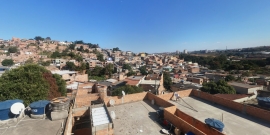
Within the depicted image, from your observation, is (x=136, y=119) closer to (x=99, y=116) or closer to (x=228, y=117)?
(x=99, y=116)

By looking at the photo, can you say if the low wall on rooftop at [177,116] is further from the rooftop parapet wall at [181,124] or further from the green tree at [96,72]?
the green tree at [96,72]

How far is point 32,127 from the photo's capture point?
28.8 ft

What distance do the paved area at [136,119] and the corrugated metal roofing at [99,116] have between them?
3.23 ft

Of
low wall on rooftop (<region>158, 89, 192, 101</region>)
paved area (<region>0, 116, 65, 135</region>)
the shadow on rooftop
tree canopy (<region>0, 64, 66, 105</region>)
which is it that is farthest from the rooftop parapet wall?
tree canopy (<region>0, 64, 66, 105</region>)

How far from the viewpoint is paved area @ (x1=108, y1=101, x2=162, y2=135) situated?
9484mm

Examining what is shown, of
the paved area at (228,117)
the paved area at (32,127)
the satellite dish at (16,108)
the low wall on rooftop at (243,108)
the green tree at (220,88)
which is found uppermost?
the satellite dish at (16,108)

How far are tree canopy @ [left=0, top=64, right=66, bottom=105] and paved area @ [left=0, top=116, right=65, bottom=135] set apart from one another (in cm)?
742

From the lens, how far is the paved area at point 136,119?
31.1 feet

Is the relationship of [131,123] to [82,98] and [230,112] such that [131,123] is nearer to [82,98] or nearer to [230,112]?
[82,98]

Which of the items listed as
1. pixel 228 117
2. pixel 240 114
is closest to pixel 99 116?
pixel 228 117

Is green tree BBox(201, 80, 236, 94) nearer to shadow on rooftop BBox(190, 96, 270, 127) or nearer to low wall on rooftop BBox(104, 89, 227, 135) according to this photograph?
low wall on rooftop BBox(104, 89, 227, 135)

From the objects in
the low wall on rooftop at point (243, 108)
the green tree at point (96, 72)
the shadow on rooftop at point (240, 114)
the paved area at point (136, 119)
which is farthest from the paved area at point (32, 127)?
the green tree at point (96, 72)

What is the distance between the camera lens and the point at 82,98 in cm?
1526

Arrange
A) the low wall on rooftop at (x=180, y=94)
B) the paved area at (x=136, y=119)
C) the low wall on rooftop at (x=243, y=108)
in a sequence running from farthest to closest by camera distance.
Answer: the low wall on rooftop at (x=180, y=94), the low wall on rooftop at (x=243, y=108), the paved area at (x=136, y=119)
